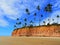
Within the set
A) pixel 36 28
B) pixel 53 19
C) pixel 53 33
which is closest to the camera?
pixel 53 33

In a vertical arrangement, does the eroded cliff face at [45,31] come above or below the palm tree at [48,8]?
below

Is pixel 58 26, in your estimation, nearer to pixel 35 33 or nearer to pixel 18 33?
pixel 35 33

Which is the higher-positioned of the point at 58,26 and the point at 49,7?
the point at 49,7

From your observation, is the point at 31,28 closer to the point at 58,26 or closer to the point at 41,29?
the point at 41,29

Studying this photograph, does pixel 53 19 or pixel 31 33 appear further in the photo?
pixel 53 19

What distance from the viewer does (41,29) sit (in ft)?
338

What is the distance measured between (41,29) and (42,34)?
3267 mm

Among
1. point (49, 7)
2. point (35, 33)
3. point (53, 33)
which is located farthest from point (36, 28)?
point (49, 7)

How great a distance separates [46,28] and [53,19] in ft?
52.0

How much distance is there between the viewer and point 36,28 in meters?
106

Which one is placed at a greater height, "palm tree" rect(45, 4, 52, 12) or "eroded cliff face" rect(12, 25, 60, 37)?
"palm tree" rect(45, 4, 52, 12)

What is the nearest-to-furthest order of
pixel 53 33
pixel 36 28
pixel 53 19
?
pixel 53 33 → pixel 36 28 → pixel 53 19

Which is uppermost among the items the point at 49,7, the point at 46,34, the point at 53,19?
the point at 49,7

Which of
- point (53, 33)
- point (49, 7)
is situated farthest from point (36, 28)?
point (49, 7)
